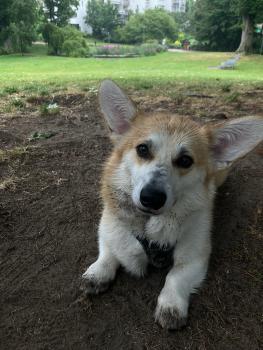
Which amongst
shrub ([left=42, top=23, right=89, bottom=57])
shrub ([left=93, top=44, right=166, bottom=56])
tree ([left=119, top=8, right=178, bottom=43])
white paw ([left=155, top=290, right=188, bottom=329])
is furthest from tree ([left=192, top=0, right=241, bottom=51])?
white paw ([left=155, top=290, right=188, bottom=329])

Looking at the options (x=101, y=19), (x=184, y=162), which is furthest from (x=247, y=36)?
(x=184, y=162)

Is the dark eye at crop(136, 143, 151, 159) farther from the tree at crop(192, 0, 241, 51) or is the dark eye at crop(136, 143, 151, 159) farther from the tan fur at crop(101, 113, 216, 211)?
the tree at crop(192, 0, 241, 51)

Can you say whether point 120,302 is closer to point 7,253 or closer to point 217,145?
point 7,253

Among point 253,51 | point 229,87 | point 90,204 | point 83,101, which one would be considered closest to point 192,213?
point 90,204

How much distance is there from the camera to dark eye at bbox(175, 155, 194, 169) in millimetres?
2445

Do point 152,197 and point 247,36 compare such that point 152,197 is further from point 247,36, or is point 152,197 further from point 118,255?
point 247,36

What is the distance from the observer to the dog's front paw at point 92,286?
7.98ft

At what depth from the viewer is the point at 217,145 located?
2.76 m

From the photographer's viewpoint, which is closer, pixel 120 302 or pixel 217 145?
pixel 120 302

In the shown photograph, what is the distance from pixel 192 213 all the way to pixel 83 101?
15.5 ft

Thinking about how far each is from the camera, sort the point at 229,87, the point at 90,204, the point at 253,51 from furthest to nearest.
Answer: the point at 253,51 < the point at 229,87 < the point at 90,204

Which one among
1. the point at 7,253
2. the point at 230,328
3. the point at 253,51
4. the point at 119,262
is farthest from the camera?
the point at 253,51

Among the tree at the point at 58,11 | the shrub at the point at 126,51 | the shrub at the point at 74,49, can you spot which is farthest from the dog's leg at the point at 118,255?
the tree at the point at 58,11

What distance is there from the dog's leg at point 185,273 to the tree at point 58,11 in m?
45.8
